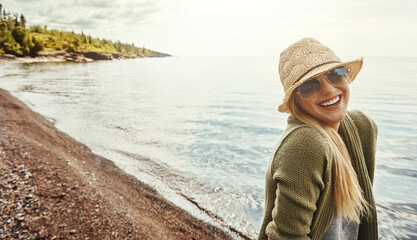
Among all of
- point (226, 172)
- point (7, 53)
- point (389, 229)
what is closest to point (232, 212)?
point (226, 172)

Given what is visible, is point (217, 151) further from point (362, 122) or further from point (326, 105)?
point (326, 105)

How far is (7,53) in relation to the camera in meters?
78.1

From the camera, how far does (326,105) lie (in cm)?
153

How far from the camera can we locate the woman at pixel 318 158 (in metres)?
1.28

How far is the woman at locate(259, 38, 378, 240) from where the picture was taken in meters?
1.28

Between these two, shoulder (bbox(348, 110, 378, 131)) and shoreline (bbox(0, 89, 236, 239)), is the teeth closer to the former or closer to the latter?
shoulder (bbox(348, 110, 378, 131))

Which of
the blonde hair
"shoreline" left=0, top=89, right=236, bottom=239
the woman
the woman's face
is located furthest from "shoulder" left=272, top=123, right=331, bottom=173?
"shoreline" left=0, top=89, right=236, bottom=239

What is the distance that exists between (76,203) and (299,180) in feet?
14.1

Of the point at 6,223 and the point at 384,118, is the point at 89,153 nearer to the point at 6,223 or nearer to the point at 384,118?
the point at 6,223

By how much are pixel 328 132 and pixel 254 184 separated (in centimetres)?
584

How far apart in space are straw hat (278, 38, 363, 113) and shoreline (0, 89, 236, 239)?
3445 mm

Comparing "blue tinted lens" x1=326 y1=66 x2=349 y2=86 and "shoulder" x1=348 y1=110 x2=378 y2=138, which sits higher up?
"blue tinted lens" x1=326 y1=66 x2=349 y2=86

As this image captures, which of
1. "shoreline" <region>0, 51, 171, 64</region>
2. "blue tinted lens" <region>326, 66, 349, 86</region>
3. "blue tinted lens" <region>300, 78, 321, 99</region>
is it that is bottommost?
"shoreline" <region>0, 51, 171, 64</region>

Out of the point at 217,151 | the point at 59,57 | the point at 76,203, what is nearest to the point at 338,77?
the point at 76,203
